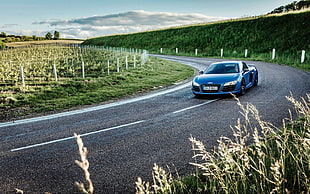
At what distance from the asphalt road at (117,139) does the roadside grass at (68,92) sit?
1411 mm

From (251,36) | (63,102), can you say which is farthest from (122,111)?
(251,36)

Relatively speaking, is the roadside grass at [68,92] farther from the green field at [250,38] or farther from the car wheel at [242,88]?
the green field at [250,38]

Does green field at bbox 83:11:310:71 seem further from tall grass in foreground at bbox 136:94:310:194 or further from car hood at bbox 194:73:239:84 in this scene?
tall grass in foreground at bbox 136:94:310:194

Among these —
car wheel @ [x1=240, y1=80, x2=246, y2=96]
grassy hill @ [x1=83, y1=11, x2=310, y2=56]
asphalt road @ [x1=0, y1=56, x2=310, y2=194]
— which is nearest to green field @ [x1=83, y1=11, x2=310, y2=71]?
grassy hill @ [x1=83, y1=11, x2=310, y2=56]

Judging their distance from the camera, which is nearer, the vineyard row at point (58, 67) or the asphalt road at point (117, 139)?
the asphalt road at point (117, 139)

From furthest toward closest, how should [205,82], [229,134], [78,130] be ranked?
[205,82] → [78,130] → [229,134]

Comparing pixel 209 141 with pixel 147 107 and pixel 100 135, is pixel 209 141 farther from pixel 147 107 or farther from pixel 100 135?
pixel 147 107

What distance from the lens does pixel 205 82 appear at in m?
10.5

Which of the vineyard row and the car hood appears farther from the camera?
the vineyard row

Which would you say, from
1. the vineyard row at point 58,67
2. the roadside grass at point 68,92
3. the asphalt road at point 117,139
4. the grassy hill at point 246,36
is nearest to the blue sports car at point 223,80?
the asphalt road at point 117,139

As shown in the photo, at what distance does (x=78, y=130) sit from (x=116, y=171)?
281cm

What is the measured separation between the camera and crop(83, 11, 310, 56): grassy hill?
34.1m

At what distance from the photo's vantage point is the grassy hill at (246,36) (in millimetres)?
34094

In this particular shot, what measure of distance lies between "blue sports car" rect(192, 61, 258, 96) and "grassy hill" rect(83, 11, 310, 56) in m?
23.4
